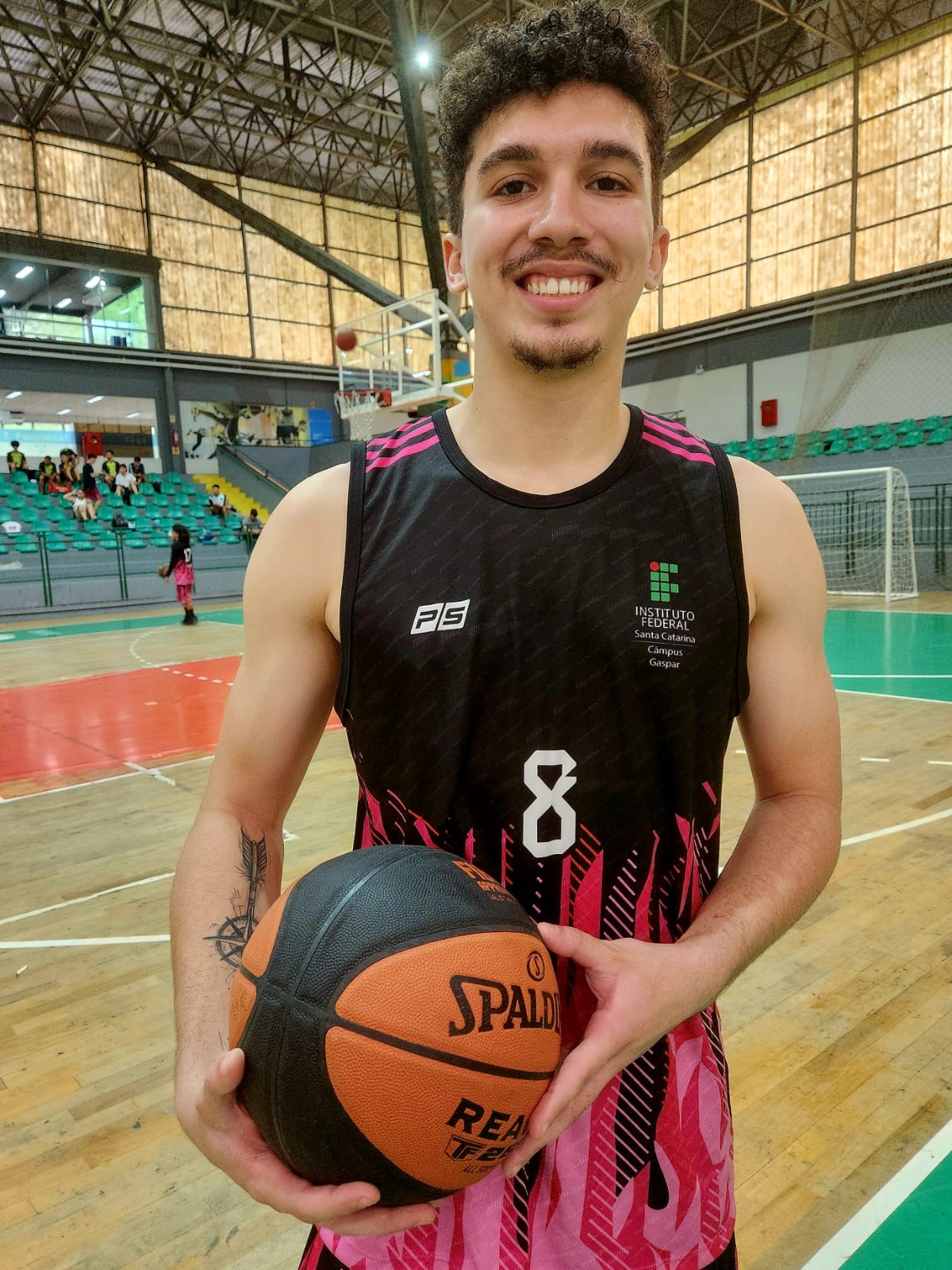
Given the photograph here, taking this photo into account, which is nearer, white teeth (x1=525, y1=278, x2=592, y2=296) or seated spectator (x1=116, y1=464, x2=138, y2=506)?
white teeth (x1=525, y1=278, x2=592, y2=296)

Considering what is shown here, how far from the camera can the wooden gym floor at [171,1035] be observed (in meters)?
1.71

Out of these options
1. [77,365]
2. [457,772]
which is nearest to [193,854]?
[457,772]

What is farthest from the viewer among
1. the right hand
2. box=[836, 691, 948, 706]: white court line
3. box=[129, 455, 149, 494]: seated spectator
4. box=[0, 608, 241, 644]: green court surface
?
box=[129, 455, 149, 494]: seated spectator

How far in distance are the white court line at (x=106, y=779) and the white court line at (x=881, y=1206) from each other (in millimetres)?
3503

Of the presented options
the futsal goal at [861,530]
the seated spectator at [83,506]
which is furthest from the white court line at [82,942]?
the seated spectator at [83,506]

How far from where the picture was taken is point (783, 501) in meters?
1.13

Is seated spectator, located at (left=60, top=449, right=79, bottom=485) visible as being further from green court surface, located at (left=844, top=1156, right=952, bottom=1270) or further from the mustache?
green court surface, located at (left=844, top=1156, right=952, bottom=1270)

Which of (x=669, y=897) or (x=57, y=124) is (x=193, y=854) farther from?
(x=57, y=124)

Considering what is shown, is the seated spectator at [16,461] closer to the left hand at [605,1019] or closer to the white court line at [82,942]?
the white court line at [82,942]

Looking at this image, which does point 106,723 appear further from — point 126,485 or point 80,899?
point 126,485

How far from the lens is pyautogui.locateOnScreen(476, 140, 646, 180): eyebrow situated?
105 cm

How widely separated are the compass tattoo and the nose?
84 centimetres

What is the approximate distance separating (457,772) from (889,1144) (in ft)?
5.10

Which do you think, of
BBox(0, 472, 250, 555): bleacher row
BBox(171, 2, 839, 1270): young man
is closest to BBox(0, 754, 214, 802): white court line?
BBox(171, 2, 839, 1270): young man
